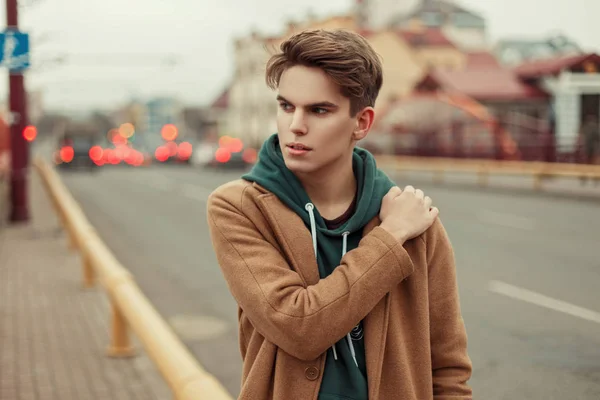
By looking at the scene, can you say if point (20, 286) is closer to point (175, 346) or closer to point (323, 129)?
point (175, 346)

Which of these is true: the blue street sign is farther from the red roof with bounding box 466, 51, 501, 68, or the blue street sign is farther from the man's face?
the red roof with bounding box 466, 51, 501, 68

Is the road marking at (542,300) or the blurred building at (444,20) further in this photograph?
the blurred building at (444,20)

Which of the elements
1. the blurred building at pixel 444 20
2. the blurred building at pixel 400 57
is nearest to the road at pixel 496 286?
the blurred building at pixel 400 57

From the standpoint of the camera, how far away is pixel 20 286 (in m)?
9.52

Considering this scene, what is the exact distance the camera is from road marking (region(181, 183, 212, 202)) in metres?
23.2

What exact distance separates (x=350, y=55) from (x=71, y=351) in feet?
17.4

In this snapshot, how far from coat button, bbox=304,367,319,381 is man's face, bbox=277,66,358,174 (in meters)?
0.48

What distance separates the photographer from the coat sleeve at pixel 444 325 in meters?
2.10

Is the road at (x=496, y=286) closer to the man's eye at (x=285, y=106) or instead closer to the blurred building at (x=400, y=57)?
the man's eye at (x=285, y=106)

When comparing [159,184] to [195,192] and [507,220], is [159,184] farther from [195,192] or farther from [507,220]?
[507,220]

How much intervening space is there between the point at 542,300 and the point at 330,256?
6869 millimetres

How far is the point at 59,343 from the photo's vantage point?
22.4 feet

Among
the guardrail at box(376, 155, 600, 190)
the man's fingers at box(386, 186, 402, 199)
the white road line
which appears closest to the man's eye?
the man's fingers at box(386, 186, 402, 199)

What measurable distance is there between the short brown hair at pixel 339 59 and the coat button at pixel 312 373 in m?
0.62
